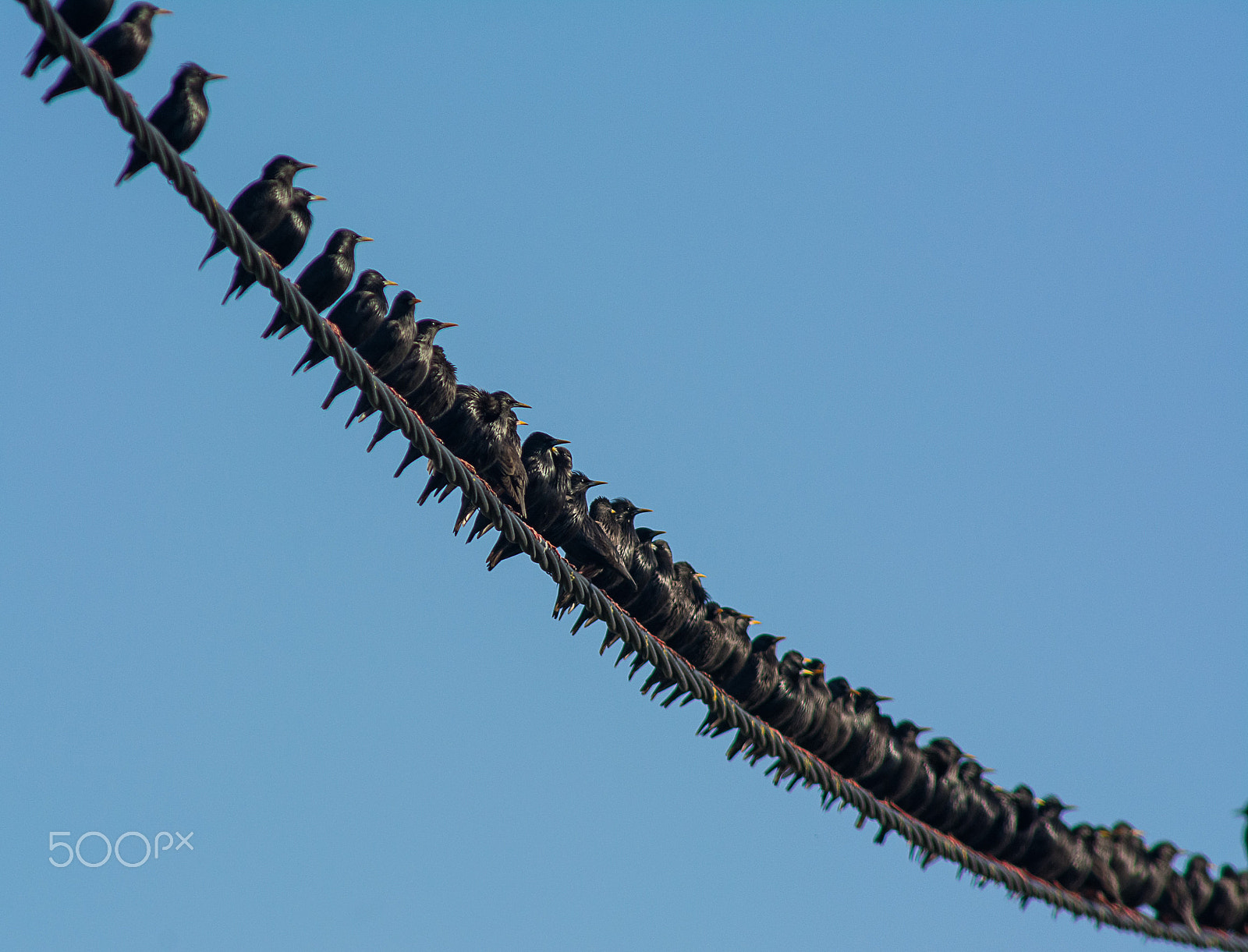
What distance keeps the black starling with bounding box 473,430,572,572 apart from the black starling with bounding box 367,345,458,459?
0.67m

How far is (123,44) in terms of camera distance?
17.8ft

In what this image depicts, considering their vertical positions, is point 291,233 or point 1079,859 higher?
point 1079,859

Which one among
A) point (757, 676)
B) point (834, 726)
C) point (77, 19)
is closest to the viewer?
point (77, 19)

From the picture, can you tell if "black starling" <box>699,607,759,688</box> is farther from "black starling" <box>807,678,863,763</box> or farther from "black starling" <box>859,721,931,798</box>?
"black starling" <box>859,721,931,798</box>

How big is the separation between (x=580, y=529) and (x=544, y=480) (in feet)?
1.33

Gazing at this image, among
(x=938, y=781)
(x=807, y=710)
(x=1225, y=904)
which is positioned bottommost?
(x=807, y=710)

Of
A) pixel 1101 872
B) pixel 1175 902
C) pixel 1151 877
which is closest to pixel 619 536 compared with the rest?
pixel 1101 872

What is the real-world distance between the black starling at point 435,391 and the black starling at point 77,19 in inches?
110

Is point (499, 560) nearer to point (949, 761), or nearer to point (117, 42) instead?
point (117, 42)

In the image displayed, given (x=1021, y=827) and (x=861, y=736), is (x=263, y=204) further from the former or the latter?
(x=1021, y=827)

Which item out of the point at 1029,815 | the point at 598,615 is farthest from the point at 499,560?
the point at 1029,815

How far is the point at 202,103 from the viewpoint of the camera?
6.14 m

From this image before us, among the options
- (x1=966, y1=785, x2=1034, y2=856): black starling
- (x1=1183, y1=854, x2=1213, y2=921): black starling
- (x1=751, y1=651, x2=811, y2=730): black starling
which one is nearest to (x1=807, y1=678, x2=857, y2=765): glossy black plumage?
(x1=751, y1=651, x2=811, y2=730): black starling

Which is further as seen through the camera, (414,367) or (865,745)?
(865,745)
